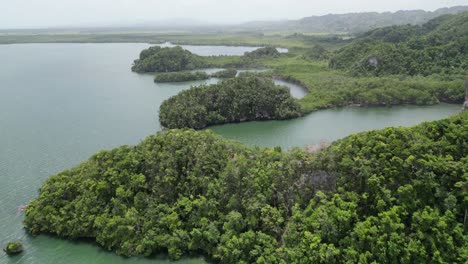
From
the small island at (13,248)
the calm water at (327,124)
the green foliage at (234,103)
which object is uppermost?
the green foliage at (234,103)

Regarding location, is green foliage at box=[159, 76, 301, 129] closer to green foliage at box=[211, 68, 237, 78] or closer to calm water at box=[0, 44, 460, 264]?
calm water at box=[0, 44, 460, 264]

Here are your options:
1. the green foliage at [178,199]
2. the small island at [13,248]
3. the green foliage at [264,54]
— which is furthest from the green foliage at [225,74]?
the small island at [13,248]

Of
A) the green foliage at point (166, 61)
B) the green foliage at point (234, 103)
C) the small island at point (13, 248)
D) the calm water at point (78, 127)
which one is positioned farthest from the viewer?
the green foliage at point (166, 61)

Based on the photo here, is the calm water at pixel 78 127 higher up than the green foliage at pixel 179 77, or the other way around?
the green foliage at pixel 179 77

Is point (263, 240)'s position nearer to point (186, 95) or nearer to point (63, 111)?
point (186, 95)

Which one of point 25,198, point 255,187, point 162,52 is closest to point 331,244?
point 255,187

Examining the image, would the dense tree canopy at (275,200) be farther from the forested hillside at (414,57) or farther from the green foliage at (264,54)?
the green foliage at (264,54)

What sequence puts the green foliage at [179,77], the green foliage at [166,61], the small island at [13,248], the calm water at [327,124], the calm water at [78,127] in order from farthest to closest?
the green foliage at [166,61]
the green foliage at [179,77]
the calm water at [327,124]
the calm water at [78,127]
the small island at [13,248]
